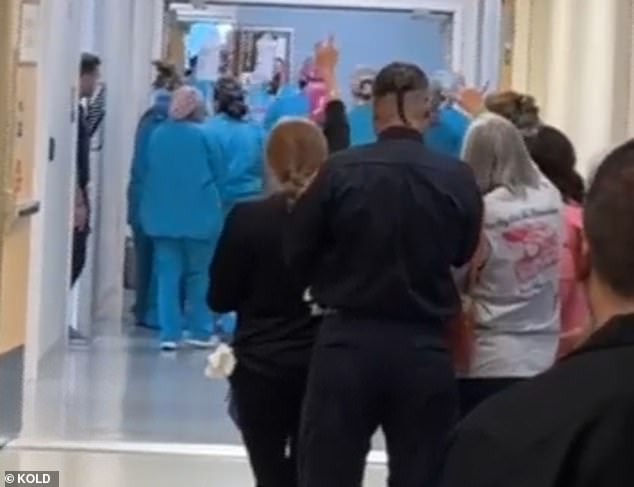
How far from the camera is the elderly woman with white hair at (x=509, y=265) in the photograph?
415 cm

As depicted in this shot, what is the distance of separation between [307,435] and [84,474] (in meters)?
2.25

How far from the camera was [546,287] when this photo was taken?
422 cm

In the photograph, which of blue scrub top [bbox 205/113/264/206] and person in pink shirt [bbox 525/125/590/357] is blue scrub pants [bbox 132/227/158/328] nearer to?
blue scrub top [bbox 205/113/264/206]

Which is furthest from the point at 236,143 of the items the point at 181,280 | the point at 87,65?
the point at 87,65

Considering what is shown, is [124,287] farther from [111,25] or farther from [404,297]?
[404,297]

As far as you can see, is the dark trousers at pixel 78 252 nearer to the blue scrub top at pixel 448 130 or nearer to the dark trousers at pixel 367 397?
the blue scrub top at pixel 448 130

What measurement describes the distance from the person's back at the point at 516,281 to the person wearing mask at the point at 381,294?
207 millimetres

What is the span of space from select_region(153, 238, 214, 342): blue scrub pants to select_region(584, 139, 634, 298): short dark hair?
8.22 m

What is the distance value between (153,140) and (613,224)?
324 inches

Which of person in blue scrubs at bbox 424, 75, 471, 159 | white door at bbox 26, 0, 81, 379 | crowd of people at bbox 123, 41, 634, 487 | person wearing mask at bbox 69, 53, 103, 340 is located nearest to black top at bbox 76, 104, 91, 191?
person wearing mask at bbox 69, 53, 103, 340

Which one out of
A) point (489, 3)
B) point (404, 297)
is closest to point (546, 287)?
point (404, 297)

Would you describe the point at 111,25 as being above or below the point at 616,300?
above

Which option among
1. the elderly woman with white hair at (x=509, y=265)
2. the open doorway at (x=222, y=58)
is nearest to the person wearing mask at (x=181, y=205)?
the open doorway at (x=222, y=58)

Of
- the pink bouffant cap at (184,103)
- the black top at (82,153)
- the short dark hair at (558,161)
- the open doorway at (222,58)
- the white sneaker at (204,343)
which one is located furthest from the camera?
the white sneaker at (204,343)
